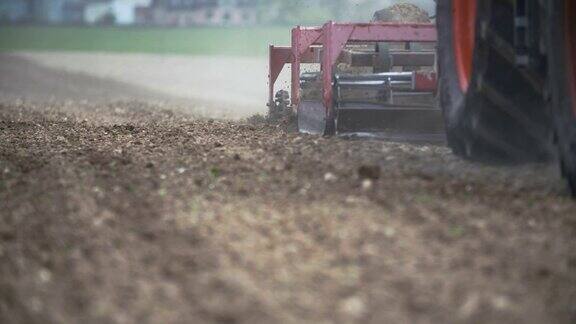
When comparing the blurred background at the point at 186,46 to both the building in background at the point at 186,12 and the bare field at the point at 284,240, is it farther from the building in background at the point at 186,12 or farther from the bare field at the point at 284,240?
the bare field at the point at 284,240

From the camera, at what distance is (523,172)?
20.9 feet

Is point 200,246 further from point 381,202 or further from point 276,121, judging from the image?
point 276,121

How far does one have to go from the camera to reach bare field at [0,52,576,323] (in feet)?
12.8

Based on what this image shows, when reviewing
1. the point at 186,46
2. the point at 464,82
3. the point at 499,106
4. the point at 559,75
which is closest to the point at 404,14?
the point at 464,82

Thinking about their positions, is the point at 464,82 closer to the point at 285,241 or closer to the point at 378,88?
the point at 378,88

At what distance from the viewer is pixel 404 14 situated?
11.6m

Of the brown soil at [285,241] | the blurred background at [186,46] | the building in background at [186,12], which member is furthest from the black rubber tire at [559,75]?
the building in background at [186,12]

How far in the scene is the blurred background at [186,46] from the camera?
2091 centimetres

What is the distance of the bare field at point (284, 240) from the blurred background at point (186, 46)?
1002cm

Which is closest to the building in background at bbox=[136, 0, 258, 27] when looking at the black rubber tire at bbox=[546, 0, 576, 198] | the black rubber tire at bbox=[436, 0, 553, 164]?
the black rubber tire at bbox=[436, 0, 553, 164]

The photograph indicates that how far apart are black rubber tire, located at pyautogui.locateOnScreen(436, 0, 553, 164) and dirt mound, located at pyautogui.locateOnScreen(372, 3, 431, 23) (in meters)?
4.33

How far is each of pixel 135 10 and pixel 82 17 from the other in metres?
5.65

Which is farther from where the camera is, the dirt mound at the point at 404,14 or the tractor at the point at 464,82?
the dirt mound at the point at 404,14

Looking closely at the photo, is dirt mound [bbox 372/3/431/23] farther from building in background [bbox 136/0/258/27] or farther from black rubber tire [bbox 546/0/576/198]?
building in background [bbox 136/0/258/27]
